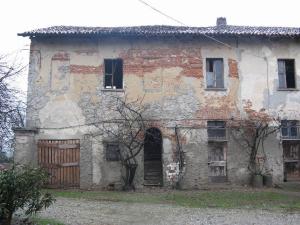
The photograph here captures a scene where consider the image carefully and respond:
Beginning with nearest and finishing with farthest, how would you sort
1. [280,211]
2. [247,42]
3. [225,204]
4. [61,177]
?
[280,211] < [225,204] < [61,177] < [247,42]

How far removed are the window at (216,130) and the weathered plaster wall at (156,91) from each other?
286mm

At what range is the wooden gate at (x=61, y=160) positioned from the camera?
56.3ft

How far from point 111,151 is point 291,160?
7.77 m

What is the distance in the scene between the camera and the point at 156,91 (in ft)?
58.7

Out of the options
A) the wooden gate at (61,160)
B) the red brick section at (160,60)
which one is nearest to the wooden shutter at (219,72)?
the red brick section at (160,60)

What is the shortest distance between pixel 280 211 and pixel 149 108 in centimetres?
759

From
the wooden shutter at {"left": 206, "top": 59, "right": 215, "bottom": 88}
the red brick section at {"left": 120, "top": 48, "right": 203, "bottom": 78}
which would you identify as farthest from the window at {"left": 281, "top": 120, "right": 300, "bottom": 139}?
the red brick section at {"left": 120, "top": 48, "right": 203, "bottom": 78}

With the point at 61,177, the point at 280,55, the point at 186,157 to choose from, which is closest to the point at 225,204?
the point at 186,157

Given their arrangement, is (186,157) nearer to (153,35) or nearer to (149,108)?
A: (149,108)

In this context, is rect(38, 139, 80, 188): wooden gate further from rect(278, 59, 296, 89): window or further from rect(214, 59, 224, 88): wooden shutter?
rect(278, 59, 296, 89): window

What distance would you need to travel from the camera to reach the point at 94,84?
58.5ft

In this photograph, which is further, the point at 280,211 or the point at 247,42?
the point at 247,42

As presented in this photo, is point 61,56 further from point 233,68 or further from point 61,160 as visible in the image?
point 233,68

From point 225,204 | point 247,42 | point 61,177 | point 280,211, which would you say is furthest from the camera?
point 247,42
